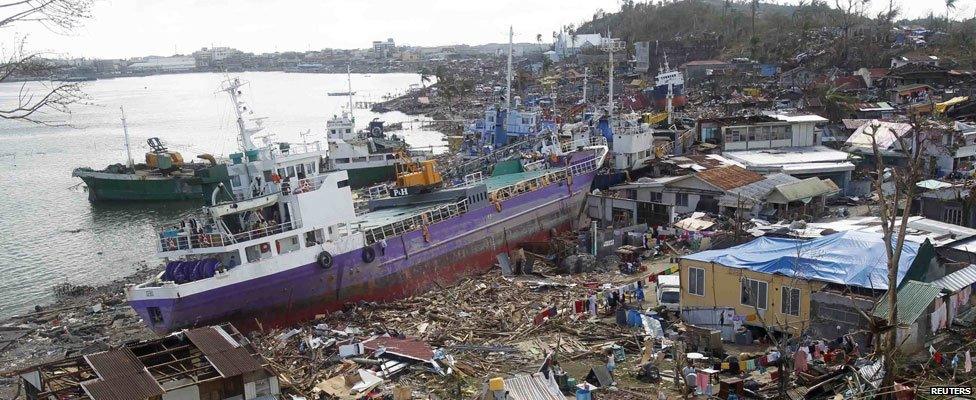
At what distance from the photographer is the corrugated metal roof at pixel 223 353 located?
13321 millimetres

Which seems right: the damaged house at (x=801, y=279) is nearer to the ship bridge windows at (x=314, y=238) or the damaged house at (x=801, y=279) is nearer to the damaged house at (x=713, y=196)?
the damaged house at (x=713, y=196)

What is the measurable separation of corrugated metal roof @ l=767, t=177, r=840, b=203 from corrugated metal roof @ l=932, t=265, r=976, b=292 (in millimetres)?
10322

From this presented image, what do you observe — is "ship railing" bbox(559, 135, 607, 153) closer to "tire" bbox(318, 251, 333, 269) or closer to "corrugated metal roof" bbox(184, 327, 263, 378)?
"tire" bbox(318, 251, 333, 269)

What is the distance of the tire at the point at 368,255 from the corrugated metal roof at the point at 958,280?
15.0 metres

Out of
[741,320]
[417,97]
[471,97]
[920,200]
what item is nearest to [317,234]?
[741,320]

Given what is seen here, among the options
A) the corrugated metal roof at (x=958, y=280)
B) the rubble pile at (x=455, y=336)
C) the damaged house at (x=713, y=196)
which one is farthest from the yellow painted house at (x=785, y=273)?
the damaged house at (x=713, y=196)

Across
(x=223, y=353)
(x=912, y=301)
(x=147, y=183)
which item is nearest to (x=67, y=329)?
(x=223, y=353)

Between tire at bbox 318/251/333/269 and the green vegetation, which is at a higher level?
the green vegetation

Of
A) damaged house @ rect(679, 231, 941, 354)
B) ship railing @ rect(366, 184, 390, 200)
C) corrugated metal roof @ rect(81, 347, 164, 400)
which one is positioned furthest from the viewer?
ship railing @ rect(366, 184, 390, 200)

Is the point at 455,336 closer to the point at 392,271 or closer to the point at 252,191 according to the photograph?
the point at 392,271

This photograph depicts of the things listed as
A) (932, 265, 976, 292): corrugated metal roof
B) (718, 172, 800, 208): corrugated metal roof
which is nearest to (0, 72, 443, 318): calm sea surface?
(932, 265, 976, 292): corrugated metal roof

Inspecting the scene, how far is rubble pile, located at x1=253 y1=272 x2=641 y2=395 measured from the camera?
1661 centimetres

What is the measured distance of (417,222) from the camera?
25.8m

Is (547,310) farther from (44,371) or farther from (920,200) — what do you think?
(920,200)
